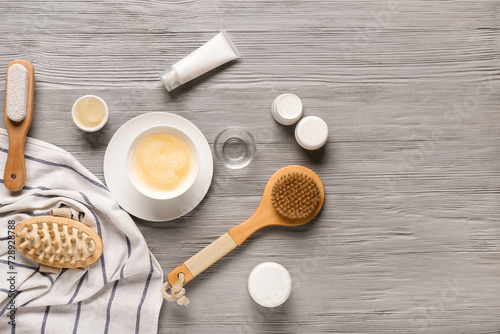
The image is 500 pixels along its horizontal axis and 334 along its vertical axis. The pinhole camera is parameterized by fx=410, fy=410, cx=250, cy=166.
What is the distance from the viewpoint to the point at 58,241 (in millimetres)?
926

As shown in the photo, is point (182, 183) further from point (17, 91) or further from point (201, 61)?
point (17, 91)

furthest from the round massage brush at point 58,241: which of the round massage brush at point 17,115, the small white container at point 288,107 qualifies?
the small white container at point 288,107

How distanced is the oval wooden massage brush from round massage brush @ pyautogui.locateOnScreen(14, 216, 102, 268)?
200mm

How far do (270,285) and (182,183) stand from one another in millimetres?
320

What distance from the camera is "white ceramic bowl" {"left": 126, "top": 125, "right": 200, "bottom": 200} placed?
0.93 m

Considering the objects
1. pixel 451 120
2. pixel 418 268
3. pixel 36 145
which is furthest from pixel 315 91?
pixel 36 145

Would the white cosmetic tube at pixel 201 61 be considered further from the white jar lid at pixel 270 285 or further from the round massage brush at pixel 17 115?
the white jar lid at pixel 270 285

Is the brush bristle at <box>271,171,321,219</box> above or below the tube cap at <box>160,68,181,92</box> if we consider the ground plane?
below

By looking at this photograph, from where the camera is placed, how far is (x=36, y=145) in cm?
99

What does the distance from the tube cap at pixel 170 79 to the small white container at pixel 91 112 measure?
151mm

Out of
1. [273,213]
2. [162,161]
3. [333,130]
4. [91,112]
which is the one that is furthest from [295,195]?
[91,112]

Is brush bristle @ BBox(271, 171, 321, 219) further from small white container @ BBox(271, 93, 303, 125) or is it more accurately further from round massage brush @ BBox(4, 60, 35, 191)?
round massage brush @ BBox(4, 60, 35, 191)

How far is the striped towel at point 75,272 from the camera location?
958 mm

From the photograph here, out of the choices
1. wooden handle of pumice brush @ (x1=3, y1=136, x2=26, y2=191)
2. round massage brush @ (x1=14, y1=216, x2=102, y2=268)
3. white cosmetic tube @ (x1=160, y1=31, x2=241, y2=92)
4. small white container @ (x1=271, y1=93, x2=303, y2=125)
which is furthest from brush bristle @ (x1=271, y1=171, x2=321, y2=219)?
wooden handle of pumice brush @ (x1=3, y1=136, x2=26, y2=191)
